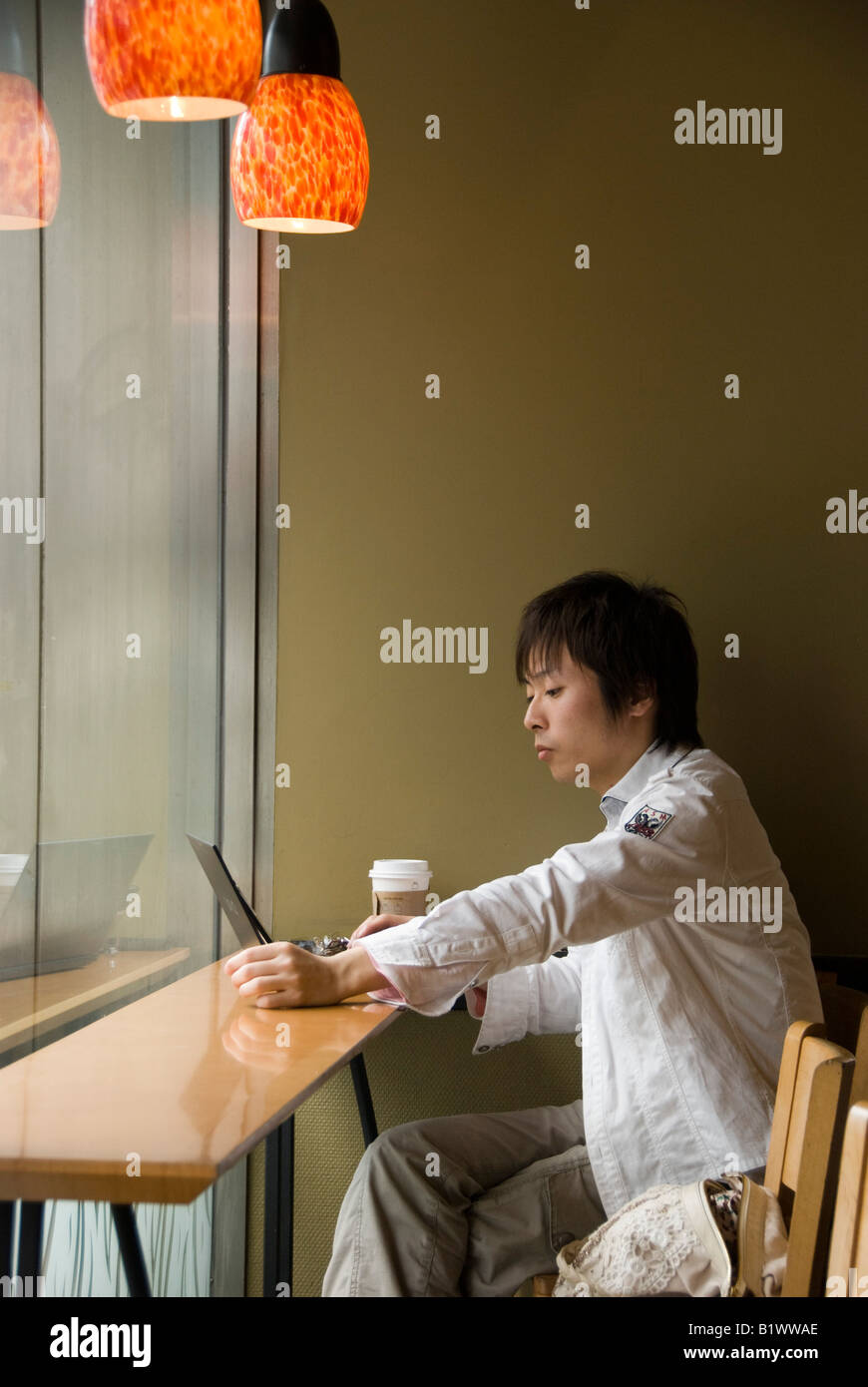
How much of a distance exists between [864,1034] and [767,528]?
49.1 inches

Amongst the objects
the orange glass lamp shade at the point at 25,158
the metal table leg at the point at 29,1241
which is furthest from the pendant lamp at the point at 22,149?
the metal table leg at the point at 29,1241

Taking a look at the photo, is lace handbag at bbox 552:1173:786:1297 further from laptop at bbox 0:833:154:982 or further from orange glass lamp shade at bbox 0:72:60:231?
orange glass lamp shade at bbox 0:72:60:231

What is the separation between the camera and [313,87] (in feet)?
5.92

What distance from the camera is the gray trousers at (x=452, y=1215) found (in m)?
1.87

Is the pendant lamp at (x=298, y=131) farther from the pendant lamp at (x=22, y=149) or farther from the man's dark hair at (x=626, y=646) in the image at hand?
the man's dark hair at (x=626, y=646)

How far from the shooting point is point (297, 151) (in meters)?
1.79

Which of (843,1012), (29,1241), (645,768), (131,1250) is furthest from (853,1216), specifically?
(843,1012)

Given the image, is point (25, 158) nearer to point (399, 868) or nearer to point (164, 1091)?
point (164, 1091)

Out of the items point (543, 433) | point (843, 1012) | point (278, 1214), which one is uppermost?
point (543, 433)

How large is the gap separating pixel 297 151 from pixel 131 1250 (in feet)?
4.53

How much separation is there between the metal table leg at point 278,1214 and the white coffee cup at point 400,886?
17.2 inches

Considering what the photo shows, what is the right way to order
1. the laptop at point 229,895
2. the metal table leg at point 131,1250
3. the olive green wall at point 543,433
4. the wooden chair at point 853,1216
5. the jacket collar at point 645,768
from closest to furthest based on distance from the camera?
the wooden chair at point 853,1216 < the metal table leg at point 131,1250 < the laptop at point 229,895 < the jacket collar at point 645,768 < the olive green wall at point 543,433
